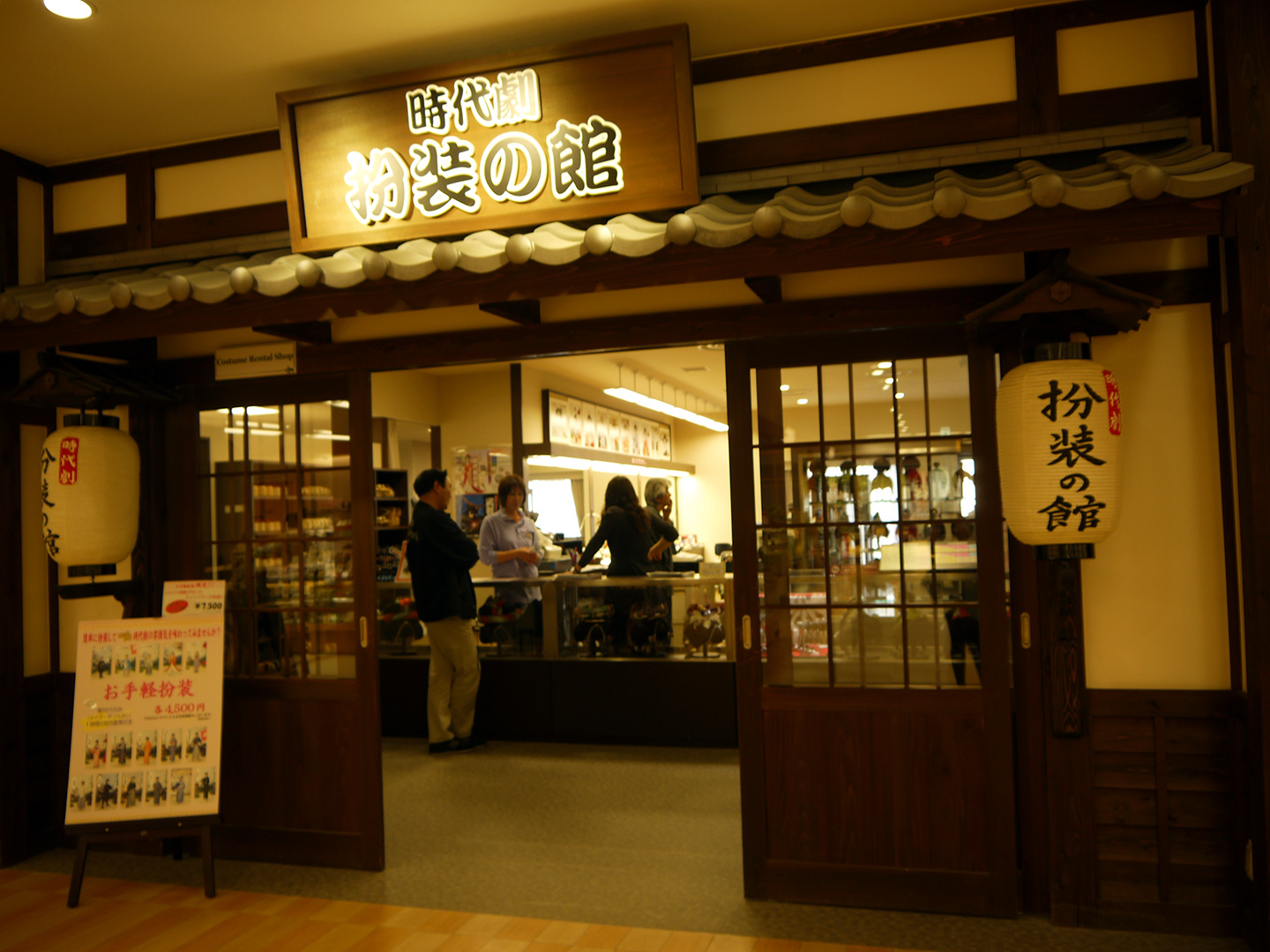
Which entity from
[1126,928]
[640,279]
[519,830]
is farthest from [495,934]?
[640,279]

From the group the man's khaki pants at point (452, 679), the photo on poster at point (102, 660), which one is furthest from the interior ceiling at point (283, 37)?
the man's khaki pants at point (452, 679)

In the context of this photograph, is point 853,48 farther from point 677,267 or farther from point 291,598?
point 291,598

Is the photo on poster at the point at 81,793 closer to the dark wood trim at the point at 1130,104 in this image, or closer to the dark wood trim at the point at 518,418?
the dark wood trim at the point at 518,418

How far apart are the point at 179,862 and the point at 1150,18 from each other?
570 cm

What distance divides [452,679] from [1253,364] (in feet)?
16.3

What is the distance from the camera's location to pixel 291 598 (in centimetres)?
450

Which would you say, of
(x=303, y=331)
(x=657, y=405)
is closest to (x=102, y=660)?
(x=303, y=331)

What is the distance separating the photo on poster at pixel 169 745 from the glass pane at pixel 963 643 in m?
3.42

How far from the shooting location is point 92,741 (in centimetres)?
412

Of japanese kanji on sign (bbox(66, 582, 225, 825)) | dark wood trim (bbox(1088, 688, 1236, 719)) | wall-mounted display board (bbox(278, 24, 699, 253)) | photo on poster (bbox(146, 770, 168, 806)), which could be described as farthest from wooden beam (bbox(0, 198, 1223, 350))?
photo on poster (bbox(146, 770, 168, 806))

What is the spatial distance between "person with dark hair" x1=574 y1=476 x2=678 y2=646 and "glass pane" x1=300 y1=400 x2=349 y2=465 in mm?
2337

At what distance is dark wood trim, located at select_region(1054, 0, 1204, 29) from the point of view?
3408 mm

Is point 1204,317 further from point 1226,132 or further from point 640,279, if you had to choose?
point 640,279

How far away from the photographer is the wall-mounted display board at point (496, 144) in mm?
3572
